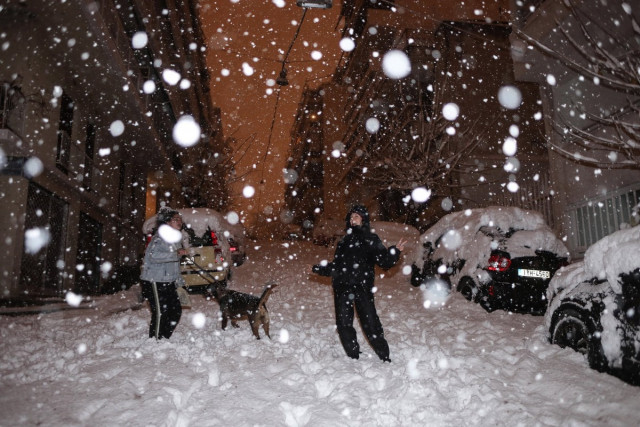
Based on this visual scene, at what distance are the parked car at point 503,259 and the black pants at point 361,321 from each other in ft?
11.7

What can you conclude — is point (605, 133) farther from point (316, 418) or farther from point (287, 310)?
point (316, 418)

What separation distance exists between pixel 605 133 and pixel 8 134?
12.9 meters

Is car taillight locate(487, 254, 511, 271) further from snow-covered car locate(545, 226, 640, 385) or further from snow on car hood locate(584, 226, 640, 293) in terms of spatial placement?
snow on car hood locate(584, 226, 640, 293)

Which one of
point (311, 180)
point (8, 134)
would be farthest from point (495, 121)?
point (311, 180)

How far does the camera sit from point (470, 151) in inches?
711

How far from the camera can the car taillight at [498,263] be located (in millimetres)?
7453

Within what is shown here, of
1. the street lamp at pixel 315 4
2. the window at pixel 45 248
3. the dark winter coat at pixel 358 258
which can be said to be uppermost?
the street lamp at pixel 315 4

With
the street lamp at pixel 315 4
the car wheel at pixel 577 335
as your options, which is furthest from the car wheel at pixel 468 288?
the street lamp at pixel 315 4

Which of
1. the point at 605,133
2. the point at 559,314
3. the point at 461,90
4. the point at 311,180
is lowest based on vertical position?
the point at 311,180

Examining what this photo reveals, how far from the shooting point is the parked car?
24.2 ft

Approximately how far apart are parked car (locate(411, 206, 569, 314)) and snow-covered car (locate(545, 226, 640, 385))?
2349 mm

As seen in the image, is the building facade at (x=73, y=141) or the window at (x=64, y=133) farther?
the window at (x=64, y=133)

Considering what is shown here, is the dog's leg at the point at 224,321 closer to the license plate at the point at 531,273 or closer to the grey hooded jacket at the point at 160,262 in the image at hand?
the grey hooded jacket at the point at 160,262

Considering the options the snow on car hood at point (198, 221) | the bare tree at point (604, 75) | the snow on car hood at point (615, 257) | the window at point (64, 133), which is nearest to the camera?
the snow on car hood at point (615, 257)
